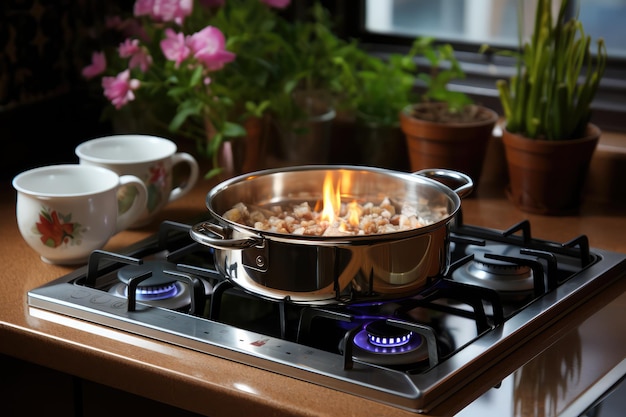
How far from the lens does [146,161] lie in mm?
1394

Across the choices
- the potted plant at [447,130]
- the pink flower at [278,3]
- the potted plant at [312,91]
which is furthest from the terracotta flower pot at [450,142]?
→ the pink flower at [278,3]

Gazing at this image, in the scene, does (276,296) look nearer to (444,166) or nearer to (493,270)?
(493,270)

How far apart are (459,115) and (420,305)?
0.61 metres

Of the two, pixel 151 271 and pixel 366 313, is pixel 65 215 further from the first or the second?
pixel 366 313

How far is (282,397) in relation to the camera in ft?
3.01

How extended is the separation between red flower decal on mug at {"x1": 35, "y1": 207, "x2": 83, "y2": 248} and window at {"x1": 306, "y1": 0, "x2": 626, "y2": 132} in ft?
2.59

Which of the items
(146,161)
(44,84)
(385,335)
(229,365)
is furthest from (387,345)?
(44,84)

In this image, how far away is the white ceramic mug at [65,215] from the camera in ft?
4.01

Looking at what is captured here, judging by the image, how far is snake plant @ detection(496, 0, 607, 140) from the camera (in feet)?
4.77

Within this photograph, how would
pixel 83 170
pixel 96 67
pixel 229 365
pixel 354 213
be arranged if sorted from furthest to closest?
pixel 96 67 < pixel 83 170 < pixel 354 213 < pixel 229 365

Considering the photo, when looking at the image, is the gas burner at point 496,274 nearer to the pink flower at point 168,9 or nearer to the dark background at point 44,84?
the pink flower at point 168,9

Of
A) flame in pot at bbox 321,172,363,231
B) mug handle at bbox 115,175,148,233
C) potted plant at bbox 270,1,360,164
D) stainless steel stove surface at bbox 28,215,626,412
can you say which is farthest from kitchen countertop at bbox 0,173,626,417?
potted plant at bbox 270,1,360,164

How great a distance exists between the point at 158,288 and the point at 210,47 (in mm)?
447

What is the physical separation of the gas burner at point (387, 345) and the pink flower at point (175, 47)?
23.6 inches
